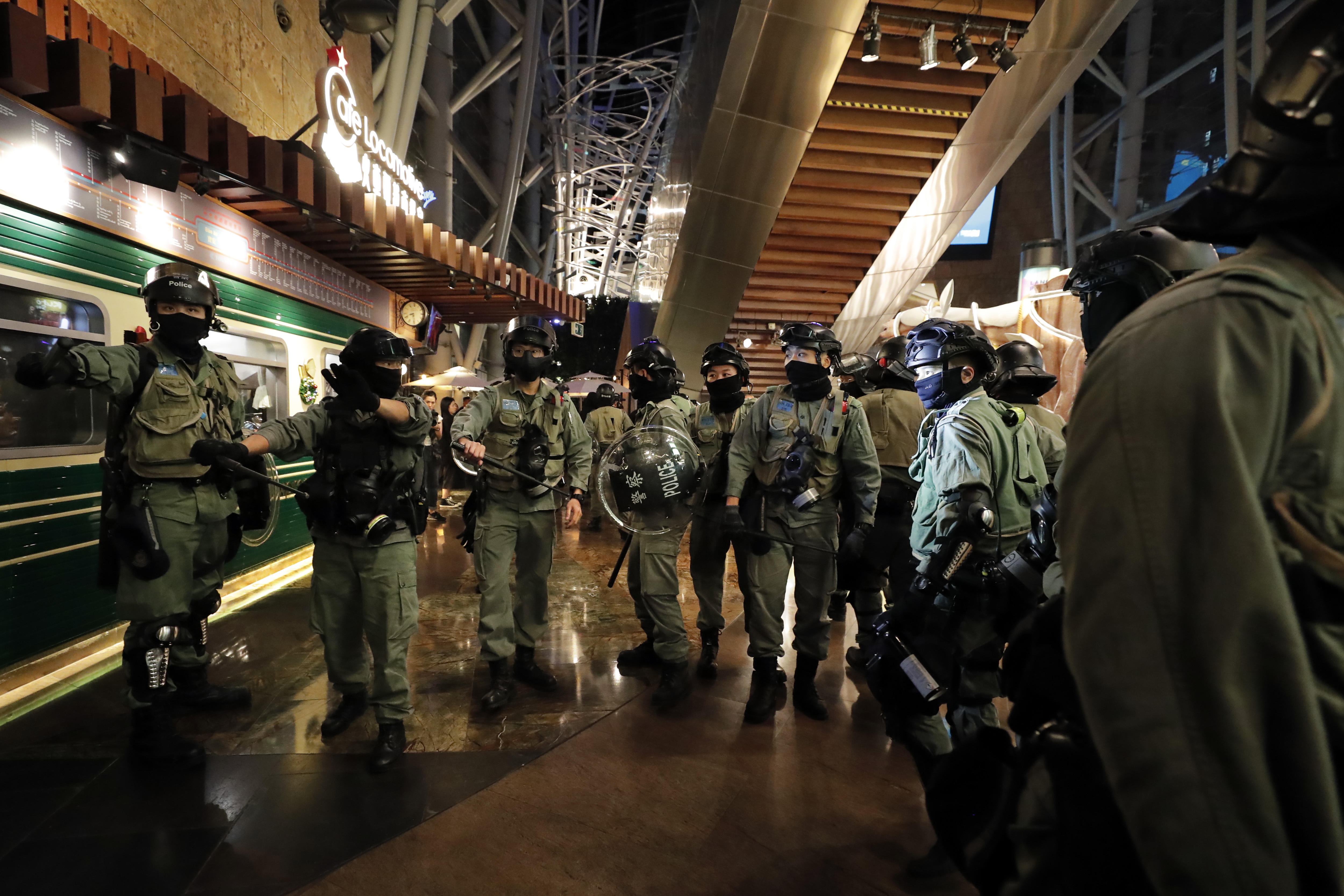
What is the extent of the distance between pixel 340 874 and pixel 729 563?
18.9ft

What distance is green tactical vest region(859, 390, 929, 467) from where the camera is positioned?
5.35 m

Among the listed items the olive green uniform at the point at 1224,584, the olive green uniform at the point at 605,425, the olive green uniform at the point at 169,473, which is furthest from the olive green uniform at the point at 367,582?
the olive green uniform at the point at 605,425

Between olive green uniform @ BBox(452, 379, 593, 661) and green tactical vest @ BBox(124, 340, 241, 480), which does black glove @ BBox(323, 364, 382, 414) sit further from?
green tactical vest @ BBox(124, 340, 241, 480)

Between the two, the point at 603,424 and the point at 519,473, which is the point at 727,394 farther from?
the point at 603,424

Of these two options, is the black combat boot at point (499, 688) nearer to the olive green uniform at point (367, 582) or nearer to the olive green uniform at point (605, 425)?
the olive green uniform at point (367, 582)

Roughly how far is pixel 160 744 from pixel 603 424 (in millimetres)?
6298

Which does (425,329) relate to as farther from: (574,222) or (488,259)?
(574,222)

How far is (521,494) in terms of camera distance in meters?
3.96

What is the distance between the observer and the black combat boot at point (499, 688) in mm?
3672

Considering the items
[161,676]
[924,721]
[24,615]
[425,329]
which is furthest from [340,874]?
[425,329]

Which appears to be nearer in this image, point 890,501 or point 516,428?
point 516,428

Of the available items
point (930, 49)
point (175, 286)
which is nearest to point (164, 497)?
point (175, 286)

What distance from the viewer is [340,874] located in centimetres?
237

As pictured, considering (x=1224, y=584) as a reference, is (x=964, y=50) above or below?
above
